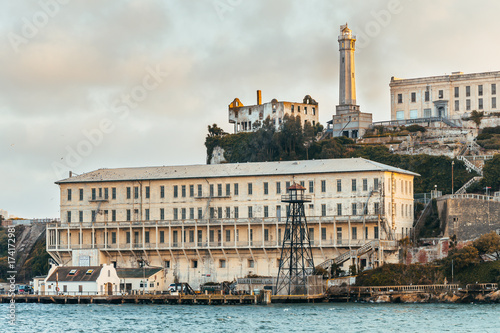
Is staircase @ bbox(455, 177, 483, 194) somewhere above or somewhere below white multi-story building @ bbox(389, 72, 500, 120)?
below

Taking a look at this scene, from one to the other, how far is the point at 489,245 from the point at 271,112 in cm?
4381

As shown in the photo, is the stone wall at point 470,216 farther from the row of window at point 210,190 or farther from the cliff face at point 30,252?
the cliff face at point 30,252

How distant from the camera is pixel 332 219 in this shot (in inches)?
3526

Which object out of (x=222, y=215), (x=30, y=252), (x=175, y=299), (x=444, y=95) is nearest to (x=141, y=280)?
(x=175, y=299)

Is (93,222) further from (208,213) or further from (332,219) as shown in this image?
(332,219)

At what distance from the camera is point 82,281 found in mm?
88375

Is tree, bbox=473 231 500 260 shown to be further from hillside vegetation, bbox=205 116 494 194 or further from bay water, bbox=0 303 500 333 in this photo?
hillside vegetation, bbox=205 116 494 194

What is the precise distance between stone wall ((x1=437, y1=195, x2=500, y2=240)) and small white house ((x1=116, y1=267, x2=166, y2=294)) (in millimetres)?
25360

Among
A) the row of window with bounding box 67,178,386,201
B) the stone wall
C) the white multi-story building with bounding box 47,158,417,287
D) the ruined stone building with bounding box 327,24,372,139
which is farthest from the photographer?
the ruined stone building with bounding box 327,24,372,139

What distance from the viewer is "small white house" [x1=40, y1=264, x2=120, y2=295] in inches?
3465

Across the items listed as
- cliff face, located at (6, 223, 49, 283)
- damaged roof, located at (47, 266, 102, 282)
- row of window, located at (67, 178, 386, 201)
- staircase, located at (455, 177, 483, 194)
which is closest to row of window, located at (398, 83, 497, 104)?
staircase, located at (455, 177, 483, 194)

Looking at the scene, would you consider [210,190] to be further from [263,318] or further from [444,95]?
[444,95]

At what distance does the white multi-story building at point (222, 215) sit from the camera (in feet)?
294

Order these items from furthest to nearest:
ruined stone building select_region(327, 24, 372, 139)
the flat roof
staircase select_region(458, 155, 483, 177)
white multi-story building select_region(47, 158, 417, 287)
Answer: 1. ruined stone building select_region(327, 24, 372, 139)
2. staircase select_region(458, 155, 483, 177)
3. the flat roof
4. white multi-story building select_region(47, 158, 417, 287)
